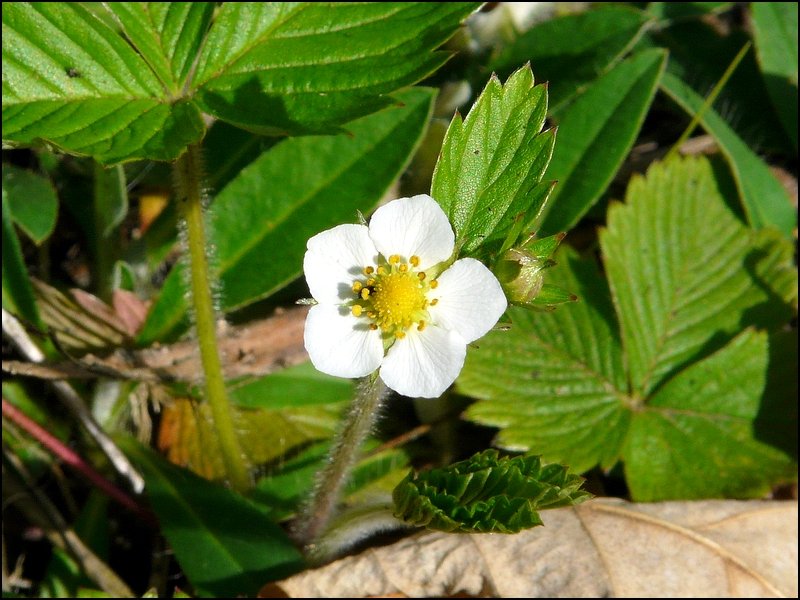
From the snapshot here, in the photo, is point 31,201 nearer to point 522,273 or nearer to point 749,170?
point 522,273

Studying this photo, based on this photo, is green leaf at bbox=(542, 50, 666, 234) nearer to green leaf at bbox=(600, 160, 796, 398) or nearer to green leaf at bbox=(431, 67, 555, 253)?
green leaf at bbox=(600, 160, 796, 398)

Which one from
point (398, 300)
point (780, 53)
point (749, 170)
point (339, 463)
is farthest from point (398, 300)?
point (780, 53)

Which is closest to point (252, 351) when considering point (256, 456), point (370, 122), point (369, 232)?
point (256, 456)

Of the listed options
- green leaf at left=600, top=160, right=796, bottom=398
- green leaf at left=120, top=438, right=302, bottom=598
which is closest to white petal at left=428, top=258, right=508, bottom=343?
green leaf at left=120, top=438, right=302, bottom=598

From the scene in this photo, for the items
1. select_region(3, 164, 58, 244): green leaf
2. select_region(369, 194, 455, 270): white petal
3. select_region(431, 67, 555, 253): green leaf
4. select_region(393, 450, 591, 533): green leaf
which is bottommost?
select_region(393, 450, 591, 533): green leaf

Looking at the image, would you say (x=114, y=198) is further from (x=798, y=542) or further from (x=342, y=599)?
(x=798, y=542)

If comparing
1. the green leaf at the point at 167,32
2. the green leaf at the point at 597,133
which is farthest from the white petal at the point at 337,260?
the green leaf at the point at 597,133
